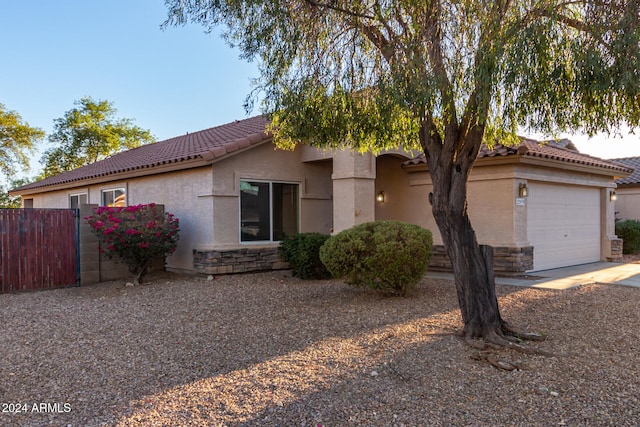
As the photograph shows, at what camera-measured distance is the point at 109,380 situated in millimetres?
4453

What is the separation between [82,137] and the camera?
3250 centimetres

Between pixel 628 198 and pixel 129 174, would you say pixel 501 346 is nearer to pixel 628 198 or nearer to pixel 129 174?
pixel 129 174

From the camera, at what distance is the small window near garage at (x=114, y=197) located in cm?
1429

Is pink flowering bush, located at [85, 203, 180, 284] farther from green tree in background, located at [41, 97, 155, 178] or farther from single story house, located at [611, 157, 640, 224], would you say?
green tree in background, located at [41, 97, 155, 178]

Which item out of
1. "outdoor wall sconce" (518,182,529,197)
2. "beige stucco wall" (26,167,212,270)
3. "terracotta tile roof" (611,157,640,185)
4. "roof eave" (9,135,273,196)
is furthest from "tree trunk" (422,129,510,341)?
"terracotta tile roof" (611,157,640,185)

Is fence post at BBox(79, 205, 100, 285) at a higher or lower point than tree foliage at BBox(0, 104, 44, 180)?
lower

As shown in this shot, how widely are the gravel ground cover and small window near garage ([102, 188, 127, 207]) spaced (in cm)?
647

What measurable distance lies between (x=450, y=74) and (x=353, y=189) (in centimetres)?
582

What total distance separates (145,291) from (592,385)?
8.24 meters

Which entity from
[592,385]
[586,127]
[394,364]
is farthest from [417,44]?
[592,385]

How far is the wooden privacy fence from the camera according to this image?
32.2 ft

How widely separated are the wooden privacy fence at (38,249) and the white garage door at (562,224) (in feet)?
35.6

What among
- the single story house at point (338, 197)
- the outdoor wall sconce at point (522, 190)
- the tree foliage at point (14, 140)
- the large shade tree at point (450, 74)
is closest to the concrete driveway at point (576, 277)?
the single story house at point (338, 197)

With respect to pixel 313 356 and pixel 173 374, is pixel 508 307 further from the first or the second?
pixel 173 374
